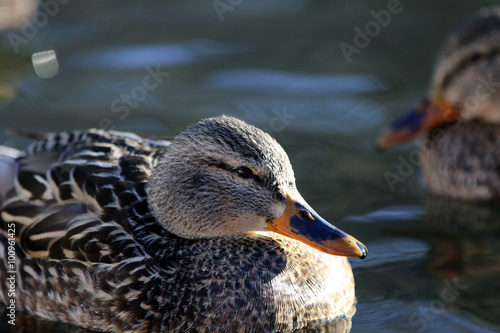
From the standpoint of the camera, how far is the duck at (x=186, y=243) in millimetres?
5012

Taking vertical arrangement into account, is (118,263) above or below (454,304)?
above

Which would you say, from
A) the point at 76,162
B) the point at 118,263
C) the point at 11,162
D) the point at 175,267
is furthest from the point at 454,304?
the point at 11,162

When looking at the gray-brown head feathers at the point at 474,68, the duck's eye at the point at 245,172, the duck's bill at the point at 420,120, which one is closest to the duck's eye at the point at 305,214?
the duck's eye at the point at 245,172

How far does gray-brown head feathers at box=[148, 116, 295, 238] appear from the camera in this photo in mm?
4953

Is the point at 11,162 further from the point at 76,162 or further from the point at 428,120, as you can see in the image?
the point at 428,120

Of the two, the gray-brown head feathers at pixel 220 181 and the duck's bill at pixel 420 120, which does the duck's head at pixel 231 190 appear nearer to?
the gray-brown head feathers at pixel 220 181

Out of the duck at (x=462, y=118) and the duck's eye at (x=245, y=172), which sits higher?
the duck's eye at (x=245, y=172)

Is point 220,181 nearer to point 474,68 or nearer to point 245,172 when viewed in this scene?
point 245,172

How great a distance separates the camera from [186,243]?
525 centimetres

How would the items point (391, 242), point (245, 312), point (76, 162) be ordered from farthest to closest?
point (391, 242), point (76, 162), point (245, 312)

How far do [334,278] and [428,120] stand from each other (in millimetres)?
2652

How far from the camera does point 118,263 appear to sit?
5.12 meters

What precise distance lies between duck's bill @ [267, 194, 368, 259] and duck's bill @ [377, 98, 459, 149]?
2.58 meters

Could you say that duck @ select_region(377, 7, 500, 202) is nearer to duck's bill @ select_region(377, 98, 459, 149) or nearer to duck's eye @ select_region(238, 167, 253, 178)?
duck's bill @ select_region(377, 98, 459, 149)
